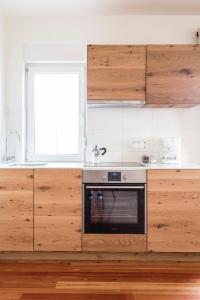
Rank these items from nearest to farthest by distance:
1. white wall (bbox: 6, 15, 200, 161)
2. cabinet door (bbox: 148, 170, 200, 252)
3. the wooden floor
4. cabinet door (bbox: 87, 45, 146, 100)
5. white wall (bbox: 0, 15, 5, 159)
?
the wooden floor → cabinet door (bbox: 148, 170, 200, 252) → cabinet door (bbox: 87, 45, 146, 100) → white wall (bbox: 0, 15, 5, 159) → white wall (bbox: 6, 15, 200, 161)

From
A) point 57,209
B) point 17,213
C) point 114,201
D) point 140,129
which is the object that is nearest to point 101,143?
point 140,129

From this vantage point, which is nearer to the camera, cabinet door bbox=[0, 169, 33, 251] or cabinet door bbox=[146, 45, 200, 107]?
cabinet door bbox=[0, 169, 33, 251]

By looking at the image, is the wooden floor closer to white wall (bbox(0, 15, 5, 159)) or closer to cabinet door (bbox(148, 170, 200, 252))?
cabinet door (bbox(148, 170, 200, 252))

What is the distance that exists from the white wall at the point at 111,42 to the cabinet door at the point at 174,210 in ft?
2.19

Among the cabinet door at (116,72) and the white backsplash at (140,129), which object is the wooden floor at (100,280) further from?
the cabinet door at (116,72)

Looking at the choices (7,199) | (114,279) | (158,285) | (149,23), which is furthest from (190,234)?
(149,23)

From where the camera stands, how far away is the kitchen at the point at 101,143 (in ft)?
9.84

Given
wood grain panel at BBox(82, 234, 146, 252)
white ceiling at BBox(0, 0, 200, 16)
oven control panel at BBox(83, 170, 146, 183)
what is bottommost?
wood grain panel at BBox(82, 234, 146, 252)

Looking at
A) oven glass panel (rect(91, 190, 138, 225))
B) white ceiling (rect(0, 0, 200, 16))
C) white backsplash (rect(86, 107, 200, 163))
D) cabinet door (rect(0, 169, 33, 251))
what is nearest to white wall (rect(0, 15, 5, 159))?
white ceiling (rect(0, 0, 200, 16))

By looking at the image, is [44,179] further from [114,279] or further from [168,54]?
[168,54]

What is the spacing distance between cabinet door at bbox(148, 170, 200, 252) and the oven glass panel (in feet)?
0.50

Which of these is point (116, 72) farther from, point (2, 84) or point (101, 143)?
point (2, 84)

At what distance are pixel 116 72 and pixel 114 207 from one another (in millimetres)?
1276

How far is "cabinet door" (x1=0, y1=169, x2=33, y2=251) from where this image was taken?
3.01m
